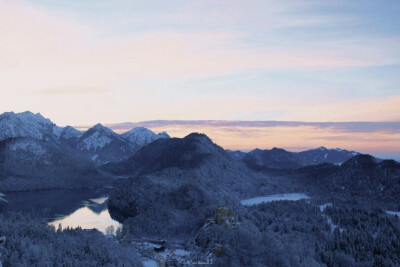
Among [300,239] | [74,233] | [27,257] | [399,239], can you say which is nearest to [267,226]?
[300,239]

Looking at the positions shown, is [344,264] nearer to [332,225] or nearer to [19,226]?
[332,225]

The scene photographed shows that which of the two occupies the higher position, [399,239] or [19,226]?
[19,226]

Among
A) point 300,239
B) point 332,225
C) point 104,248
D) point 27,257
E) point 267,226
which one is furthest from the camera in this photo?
point 332,225

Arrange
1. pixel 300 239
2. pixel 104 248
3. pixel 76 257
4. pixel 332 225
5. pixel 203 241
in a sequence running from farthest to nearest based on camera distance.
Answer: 1. pixel 332 225
2. pixel 300 239
3. pixel 203 241
4. pixel 104 248
5. pixel 76 257

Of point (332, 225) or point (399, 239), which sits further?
point (332, 225)

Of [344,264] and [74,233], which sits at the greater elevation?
[74,233]

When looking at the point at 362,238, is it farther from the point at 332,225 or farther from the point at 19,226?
the point at 19,226

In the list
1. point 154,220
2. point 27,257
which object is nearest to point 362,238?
point 154,220

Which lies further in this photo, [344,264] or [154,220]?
[154,220]

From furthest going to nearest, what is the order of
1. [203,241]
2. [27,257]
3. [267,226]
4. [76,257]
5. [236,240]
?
[267,226]
[203,241]
[236,240]
[76,257]
[27,257]
